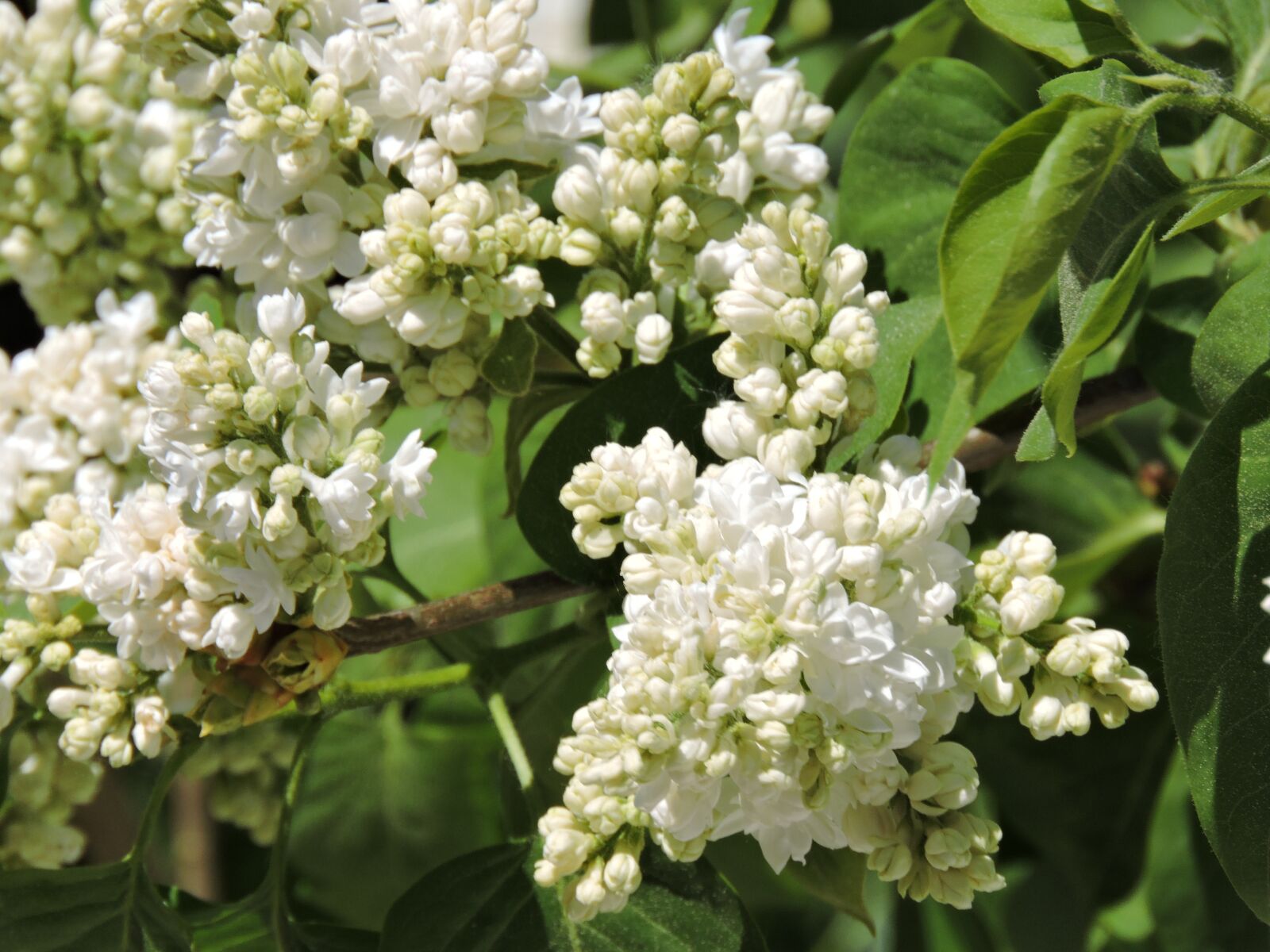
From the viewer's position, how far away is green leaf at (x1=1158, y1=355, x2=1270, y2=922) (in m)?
0.63

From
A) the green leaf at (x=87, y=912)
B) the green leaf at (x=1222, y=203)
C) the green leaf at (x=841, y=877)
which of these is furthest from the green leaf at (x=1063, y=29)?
the green leaf at (x=87, y=912)

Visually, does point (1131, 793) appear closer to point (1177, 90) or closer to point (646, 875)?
point (646, 875)

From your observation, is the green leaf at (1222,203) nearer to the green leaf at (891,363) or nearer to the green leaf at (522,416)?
the green leaf at (891,363)

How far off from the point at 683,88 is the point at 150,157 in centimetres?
50

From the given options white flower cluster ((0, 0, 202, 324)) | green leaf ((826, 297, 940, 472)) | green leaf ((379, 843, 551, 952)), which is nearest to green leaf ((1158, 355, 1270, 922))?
green leaf ((826, 297, 940, 472))

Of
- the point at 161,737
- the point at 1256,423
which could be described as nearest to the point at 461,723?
the point at 161,737

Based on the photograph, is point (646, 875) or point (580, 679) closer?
point (646, 875)

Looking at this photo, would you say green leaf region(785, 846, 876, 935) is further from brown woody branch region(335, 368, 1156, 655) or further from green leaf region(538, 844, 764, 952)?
brown woody branch region(335, 368, 1156, 655)

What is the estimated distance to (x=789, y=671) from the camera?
582 mm

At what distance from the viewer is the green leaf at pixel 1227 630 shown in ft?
2.05

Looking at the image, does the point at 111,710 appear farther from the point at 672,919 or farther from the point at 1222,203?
the point at 1222,203

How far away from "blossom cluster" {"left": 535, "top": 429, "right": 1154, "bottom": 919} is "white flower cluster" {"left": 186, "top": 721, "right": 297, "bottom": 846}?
41 cm

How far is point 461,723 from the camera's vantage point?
1.38 m

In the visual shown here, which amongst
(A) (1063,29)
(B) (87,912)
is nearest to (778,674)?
(A) (1063,29)
